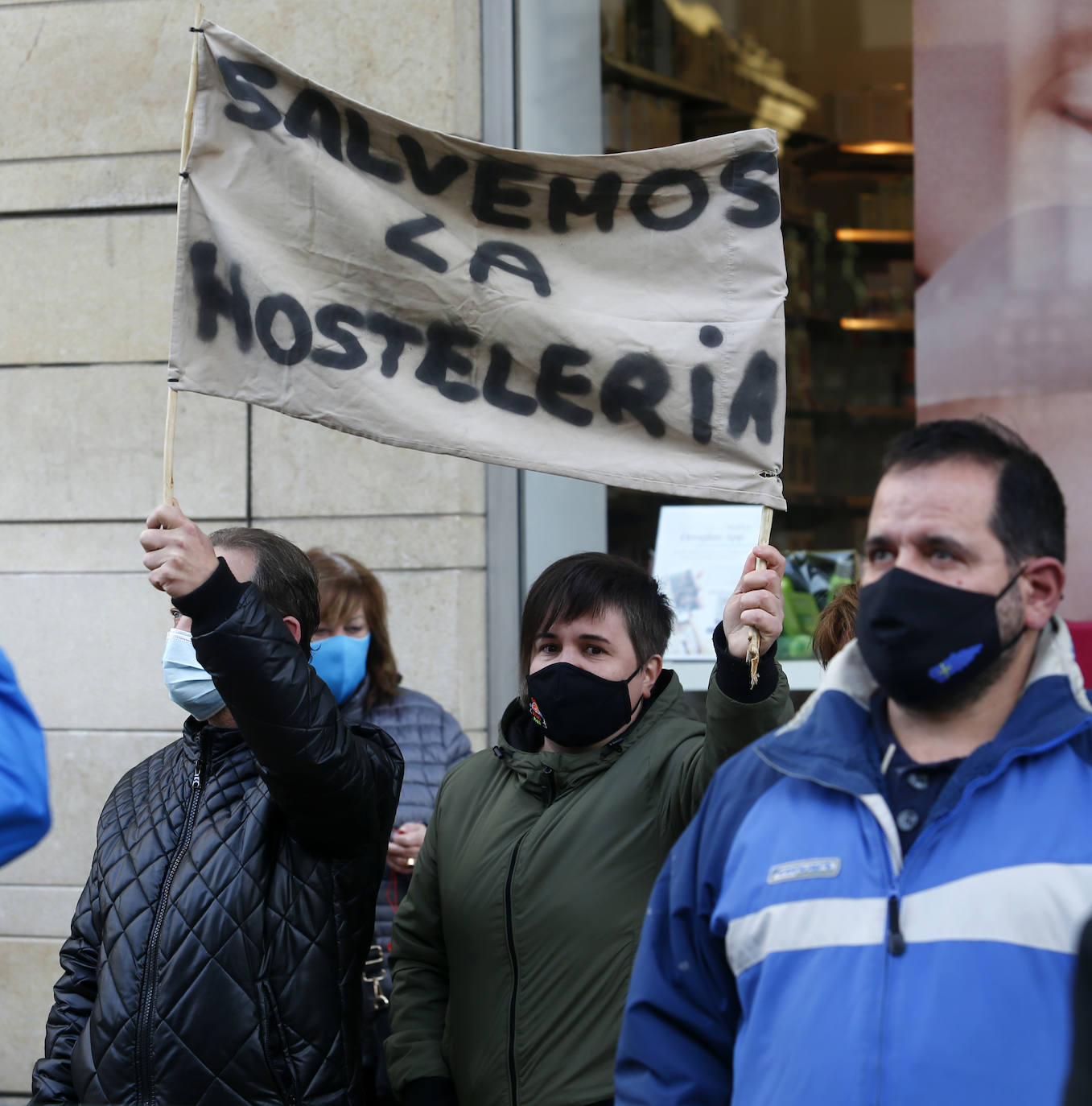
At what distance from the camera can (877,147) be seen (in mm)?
5492

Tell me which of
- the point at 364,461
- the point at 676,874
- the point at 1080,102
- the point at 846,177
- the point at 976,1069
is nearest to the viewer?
the point at 976,1069

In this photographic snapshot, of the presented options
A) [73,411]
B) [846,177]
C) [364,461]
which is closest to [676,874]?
[364,461]

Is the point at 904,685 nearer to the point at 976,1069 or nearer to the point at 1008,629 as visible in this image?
the point at 1008,629

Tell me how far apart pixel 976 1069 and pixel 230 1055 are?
136 centimetres

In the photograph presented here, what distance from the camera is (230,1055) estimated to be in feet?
8.13

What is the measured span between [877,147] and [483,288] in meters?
2.98

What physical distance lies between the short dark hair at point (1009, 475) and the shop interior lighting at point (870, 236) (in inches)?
143

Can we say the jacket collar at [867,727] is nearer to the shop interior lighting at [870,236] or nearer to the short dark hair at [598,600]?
the short dark hair at [598,600]

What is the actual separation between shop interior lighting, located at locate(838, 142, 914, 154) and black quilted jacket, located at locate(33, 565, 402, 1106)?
3462mm

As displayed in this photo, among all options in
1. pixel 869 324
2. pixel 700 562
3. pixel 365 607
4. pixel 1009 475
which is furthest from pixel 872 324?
pixel 1009 475

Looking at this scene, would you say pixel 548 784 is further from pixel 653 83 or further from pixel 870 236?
pixel 870 236

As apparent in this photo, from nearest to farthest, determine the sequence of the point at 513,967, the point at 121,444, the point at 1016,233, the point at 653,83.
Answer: the point at 513,967
the point at 1016,233
the point at 121,444
the point at 653,83

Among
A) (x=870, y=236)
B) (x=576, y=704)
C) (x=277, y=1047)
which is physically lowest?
(x=277, y=1047)

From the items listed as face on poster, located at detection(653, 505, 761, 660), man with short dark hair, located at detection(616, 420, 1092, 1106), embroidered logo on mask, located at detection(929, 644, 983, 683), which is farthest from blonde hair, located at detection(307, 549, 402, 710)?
embroidered logo on mask, located at detection(929, 644, 983, 683)
